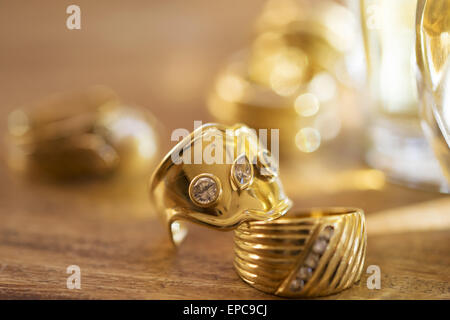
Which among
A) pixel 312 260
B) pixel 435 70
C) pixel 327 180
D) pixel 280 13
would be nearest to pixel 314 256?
pixel 312 260

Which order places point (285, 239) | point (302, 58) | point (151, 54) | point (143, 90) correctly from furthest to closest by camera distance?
point (151, 54) → point (143, 90) → point (302, 58) → point (285, 239)

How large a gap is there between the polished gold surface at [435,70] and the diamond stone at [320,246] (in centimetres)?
13

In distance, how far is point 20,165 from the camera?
2.12 ft

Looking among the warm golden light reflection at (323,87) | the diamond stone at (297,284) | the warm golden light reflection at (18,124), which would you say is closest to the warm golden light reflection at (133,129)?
the warm golden light reflection at (18,124)

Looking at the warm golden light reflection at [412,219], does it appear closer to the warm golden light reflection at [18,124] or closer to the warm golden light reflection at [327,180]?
the warm golden light reflection at [327,180]

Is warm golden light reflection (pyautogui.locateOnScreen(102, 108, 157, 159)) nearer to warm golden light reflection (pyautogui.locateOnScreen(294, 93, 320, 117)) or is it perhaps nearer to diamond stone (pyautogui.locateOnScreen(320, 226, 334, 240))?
warm golden light reflection (pyautogui.locateOnScreen(294, 93, 320, 117))

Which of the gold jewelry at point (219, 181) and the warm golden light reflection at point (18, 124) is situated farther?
the warm golden light reflection at point (18, 124)

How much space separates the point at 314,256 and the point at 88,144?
35cm

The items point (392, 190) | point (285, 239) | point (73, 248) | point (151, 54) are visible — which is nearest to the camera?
point (285, 239)

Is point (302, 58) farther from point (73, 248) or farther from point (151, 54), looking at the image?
point (151, 54)

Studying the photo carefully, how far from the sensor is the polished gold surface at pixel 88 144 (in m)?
0.62

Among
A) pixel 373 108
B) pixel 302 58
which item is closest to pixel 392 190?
pixel 373 108

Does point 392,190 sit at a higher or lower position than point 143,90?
lower
